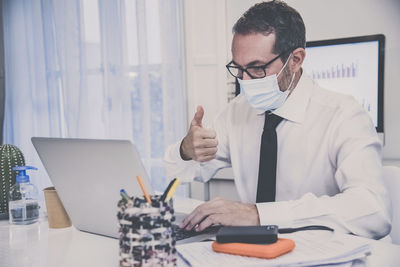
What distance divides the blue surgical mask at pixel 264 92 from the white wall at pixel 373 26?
4.15 feet

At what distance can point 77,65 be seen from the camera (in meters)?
3.19

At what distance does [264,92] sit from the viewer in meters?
1.36

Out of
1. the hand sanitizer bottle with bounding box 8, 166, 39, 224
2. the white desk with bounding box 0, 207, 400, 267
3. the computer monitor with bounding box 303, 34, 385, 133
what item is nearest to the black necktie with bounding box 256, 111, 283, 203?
the white desk with bounding box 0, 207, 400, 267

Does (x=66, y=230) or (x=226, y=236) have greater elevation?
(x=226, y=236)

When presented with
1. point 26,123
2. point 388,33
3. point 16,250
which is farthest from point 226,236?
point 26,123

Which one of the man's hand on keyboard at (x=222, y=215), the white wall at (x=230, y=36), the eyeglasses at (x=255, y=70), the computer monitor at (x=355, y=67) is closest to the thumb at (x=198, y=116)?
the eyeglasses at (x=255, y=70)

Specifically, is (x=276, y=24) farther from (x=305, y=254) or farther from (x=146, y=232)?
(x=146, y=232)

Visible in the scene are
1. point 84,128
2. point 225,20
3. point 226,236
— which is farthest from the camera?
point 84,128

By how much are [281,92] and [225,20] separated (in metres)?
1.57

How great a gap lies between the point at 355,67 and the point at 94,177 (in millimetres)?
1587

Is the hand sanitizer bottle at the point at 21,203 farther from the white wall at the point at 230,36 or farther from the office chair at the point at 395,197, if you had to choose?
the white wall at the point at 230,36

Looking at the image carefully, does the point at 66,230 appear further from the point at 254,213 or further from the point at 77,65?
the point at 77,65

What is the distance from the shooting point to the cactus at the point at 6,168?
1246 mm

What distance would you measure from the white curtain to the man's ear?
156cm
